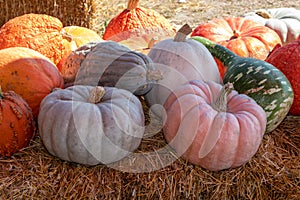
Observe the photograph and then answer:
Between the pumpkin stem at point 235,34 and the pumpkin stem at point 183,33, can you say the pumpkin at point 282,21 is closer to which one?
the pumpkin stem at point 235,34

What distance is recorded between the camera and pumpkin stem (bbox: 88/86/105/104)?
1862mm

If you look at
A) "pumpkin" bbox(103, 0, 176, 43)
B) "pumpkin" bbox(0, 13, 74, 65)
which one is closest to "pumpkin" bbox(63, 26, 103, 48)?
"pumpkin" bbox(0, 13, 74, 65)

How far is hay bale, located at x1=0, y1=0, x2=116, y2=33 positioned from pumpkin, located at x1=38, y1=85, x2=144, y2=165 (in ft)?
6.77

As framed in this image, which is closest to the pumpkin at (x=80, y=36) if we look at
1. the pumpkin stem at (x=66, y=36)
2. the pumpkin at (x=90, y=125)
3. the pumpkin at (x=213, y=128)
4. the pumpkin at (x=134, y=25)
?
the pumpkin stem at (x=66, y=36)

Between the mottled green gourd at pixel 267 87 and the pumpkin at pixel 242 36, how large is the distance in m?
0.79

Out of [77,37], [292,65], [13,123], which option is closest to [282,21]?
[292,65]

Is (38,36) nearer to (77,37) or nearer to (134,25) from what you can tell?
(77,37)

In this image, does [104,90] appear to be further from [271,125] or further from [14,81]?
[271,125]

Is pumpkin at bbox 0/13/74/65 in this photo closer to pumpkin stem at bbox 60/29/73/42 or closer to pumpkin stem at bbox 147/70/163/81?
pumpkin stem at bbox 60/29/73/42

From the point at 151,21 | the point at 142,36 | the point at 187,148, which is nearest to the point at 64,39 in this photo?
the point at 142,36

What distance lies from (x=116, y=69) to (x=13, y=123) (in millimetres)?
562

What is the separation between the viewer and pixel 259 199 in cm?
203

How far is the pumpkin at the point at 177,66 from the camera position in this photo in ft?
7.19

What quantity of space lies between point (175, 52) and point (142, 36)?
79 cm
